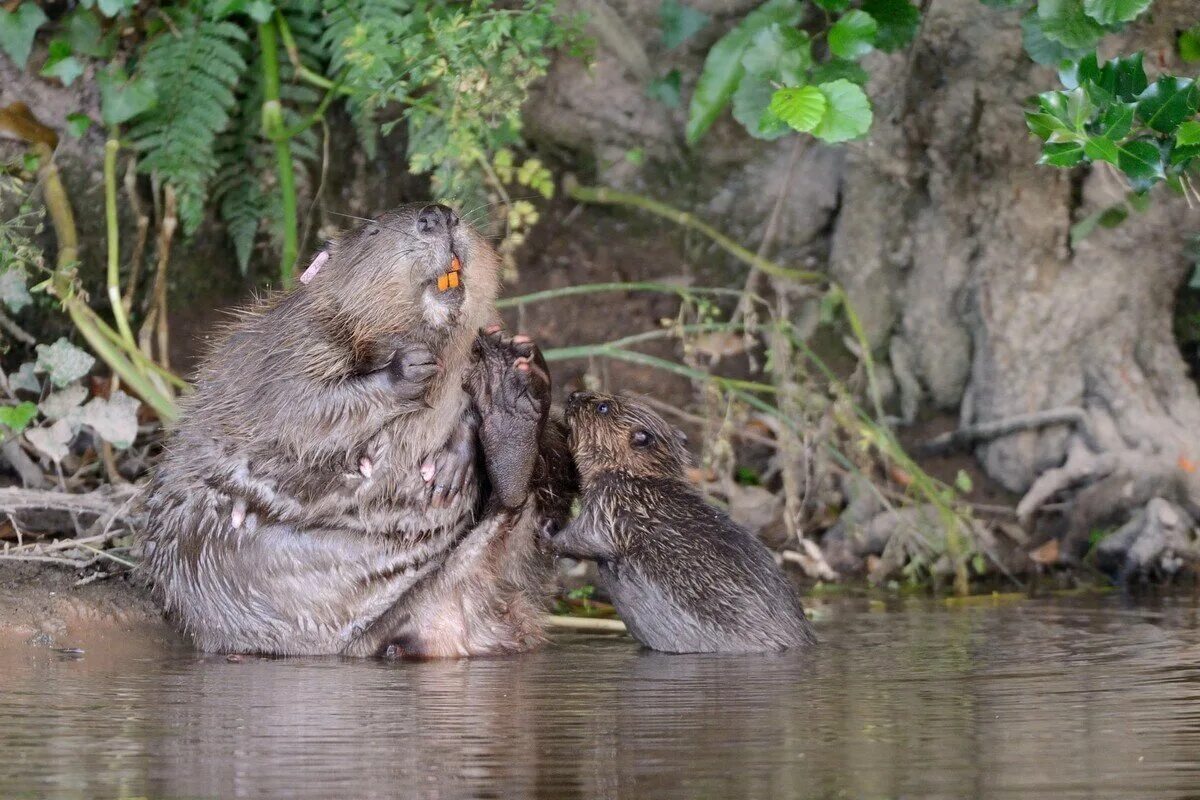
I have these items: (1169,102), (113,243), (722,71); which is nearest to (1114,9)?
(1169,102)

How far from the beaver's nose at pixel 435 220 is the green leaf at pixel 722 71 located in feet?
5.05

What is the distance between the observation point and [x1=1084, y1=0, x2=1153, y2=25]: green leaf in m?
4.16

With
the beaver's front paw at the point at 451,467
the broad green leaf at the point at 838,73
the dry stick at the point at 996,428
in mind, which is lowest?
the dry stick at the point at 996,428

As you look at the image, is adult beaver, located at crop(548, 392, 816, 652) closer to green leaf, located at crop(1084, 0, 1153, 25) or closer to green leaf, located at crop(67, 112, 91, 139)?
green leaf, located at crop(1084, 0, 1153, 25)

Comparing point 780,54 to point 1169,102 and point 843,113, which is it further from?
point 1169,102

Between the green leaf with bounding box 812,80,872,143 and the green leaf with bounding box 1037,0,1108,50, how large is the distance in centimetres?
52

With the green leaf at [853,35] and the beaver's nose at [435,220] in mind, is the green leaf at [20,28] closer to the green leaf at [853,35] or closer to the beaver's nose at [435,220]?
the beaver's nose at [435,220]

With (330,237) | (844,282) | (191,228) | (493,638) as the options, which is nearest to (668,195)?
(844,282)

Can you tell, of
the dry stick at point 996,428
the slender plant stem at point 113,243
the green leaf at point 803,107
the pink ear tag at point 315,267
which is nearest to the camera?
the pink ear tag at point 315,267

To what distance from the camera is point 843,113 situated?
177 inches

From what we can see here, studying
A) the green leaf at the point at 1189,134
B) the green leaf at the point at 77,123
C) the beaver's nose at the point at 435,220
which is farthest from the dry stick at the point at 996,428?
the green leaf at the point at 77,123

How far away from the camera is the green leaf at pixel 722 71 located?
5.09 metres

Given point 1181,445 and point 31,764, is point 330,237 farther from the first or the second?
point 1181,445

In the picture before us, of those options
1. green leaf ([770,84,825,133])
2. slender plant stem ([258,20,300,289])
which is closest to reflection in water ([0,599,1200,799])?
green leaf ([770,84,825,133])
